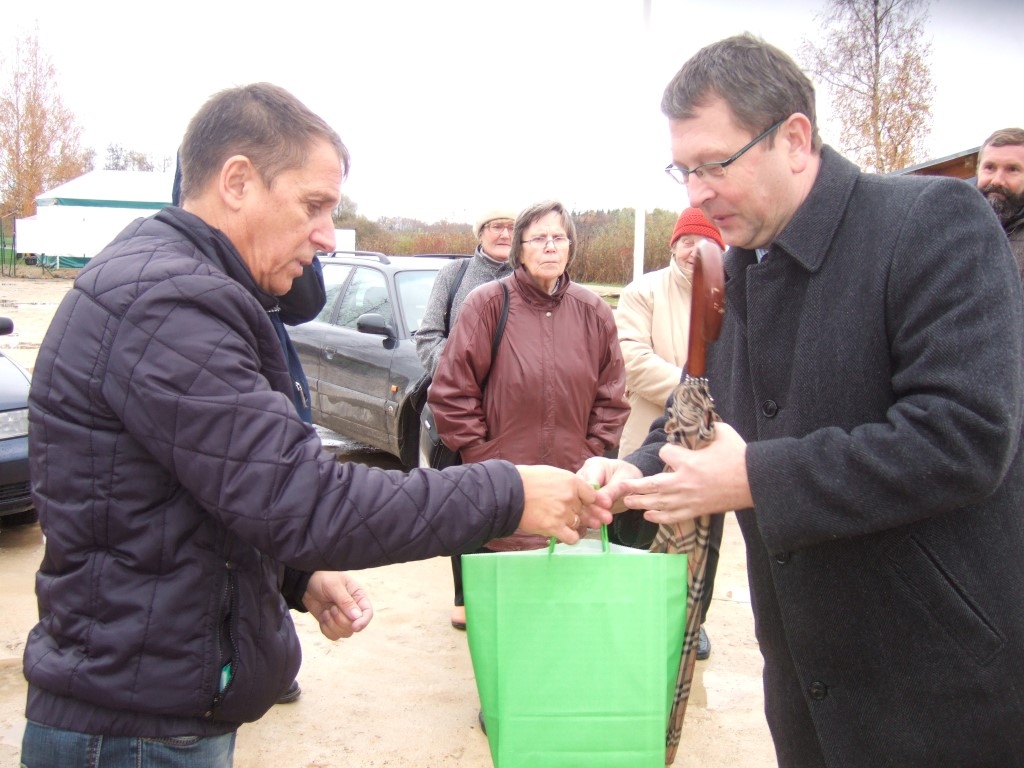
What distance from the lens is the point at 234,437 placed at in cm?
142

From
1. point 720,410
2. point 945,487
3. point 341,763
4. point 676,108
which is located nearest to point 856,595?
point 945,487

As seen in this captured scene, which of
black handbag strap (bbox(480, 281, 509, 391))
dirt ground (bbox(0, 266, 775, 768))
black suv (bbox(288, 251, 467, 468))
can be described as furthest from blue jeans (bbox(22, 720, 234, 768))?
black suv (bbox(288, 251, 467, 468))

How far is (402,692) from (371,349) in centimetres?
350

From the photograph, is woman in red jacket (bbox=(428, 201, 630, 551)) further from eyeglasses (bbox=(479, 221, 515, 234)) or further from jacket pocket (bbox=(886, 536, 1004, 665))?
jacket pocket (bbox=(886, 536, 1004, 665))

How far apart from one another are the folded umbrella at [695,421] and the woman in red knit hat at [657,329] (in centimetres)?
252

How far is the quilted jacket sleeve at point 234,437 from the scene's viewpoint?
1.41 m

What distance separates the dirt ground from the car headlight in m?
0.81

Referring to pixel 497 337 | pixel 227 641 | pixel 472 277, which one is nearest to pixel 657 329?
pixel 497 337

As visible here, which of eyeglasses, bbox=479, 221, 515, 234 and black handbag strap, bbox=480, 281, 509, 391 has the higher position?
eyeglasses, bbox=479, 221, 515, 234

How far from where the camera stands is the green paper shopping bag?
1.70m

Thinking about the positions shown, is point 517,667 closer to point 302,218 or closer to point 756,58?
point 302,218

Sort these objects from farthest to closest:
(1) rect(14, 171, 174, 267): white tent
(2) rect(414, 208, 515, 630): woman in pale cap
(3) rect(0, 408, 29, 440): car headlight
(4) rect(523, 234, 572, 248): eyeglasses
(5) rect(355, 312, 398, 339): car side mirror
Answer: (1) rect(14, 171, 174, 267): white tent
(5) rect(355, 312, 398, 339): car side mirror
(3) rect(0, 408, 29, 440): car headlight
(2) rect(414, 208, 515, 630): woman in pale cap
(4) rect(523, 234, 572, 248): eyeglasses

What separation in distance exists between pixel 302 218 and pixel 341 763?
95.5 inches

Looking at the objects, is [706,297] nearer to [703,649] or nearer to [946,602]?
[946,602]
